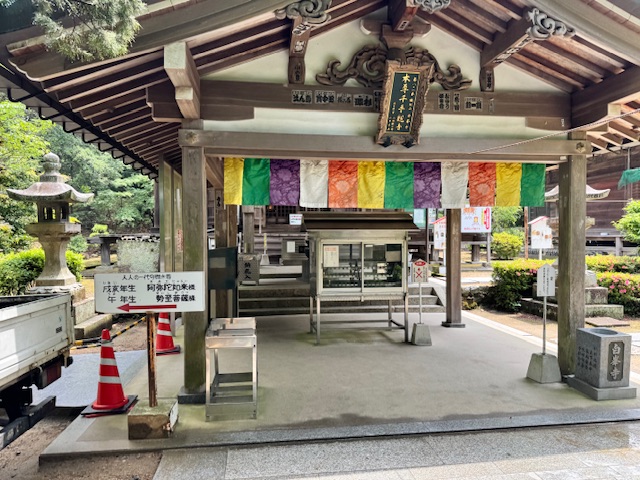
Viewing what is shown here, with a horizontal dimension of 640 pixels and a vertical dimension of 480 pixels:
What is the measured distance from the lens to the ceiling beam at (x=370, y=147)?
5426 mm

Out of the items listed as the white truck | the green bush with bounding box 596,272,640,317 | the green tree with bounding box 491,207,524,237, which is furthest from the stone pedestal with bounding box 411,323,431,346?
the green tree with bounding box 491,207,524,237

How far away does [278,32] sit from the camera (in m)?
5.36

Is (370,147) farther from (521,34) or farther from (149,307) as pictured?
(149,307)

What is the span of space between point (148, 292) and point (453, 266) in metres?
7.48

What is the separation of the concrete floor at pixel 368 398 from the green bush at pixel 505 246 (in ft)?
51.0

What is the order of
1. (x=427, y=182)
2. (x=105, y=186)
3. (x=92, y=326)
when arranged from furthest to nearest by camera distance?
(x=105, y=186)
(x=92, y=326)
(x=427, y=182)

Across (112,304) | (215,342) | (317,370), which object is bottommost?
(317,370)

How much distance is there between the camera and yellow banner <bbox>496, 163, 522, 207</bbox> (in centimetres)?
685

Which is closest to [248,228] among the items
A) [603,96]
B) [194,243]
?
[194,243]

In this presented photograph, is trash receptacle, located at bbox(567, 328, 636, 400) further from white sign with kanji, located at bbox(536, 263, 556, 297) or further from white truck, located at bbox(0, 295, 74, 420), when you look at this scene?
white truck, located at bbox(0, 295, 74, 420)

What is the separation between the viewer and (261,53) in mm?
5504

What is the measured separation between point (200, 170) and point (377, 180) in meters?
2.87

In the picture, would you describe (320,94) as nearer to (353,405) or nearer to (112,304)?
(112,304)

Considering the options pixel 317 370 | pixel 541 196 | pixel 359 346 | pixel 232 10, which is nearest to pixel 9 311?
pixel 232 10
